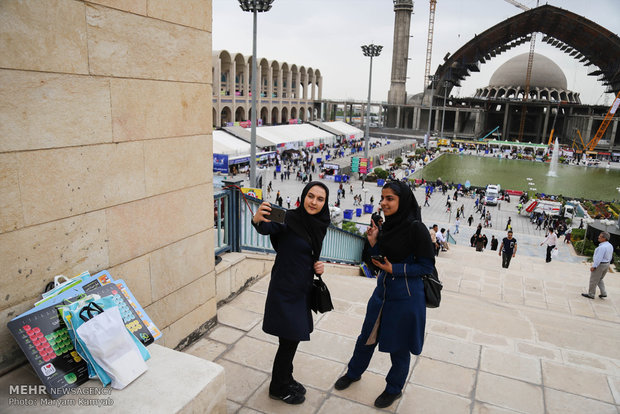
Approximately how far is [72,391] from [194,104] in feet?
7.56

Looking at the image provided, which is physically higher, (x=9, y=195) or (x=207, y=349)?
(x=9, y=195)

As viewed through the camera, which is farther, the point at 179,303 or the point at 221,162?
the point at 221,162

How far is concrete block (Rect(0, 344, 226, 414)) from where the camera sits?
7.36 ft

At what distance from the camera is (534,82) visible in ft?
253

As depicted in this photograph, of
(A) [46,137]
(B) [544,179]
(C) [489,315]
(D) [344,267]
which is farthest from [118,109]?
(B) [544,179]

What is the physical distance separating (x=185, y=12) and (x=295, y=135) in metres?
38.1

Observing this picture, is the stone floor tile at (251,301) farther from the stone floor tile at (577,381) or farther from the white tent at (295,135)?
the white tent at (295,135)

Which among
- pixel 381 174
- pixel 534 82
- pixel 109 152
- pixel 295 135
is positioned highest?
pixel 534 82

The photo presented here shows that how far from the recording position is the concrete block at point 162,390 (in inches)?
88.3

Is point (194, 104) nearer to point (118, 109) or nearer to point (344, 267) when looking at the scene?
point (118, 109)

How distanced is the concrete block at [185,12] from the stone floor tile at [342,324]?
3020mm

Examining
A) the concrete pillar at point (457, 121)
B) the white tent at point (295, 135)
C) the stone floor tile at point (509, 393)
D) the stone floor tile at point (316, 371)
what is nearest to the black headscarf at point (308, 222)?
the stone floor tile at point (316, 371)

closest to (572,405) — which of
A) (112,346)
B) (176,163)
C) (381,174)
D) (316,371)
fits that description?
(316,371)

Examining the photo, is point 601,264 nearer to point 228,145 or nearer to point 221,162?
point 221,162
